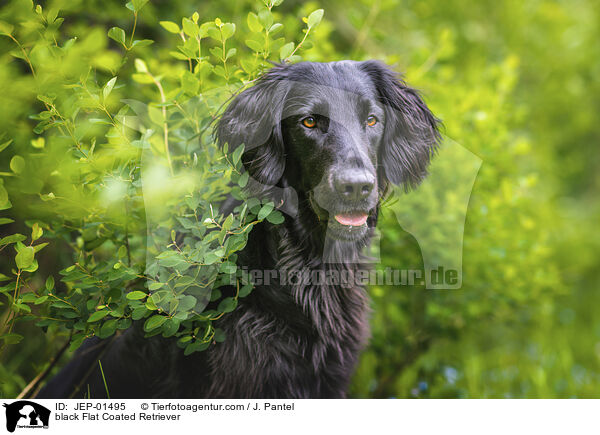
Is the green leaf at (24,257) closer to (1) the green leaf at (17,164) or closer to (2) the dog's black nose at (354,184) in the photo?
(1) the green leaf at (17,164)

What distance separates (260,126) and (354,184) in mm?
486

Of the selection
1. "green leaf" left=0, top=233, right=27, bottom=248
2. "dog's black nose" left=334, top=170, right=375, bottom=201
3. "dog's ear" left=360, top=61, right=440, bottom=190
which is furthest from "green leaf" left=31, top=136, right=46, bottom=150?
"dog's ear" left=360, top=61, right=440, bottom=190

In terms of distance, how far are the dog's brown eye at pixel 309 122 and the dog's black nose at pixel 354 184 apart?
0.28m

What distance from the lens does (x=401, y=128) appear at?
6.56ft

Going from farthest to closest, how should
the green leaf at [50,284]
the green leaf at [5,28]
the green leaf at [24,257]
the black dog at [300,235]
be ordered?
the black dog at [300,235] < the green leaf at [50,284] < the green leaf at [24,257] < the green leaf at [5,28]

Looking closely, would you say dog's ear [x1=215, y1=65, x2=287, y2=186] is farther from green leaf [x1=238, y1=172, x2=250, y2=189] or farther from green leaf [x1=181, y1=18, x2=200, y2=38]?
green leaf [x1=181, y1=18, x2=200, y2=38]

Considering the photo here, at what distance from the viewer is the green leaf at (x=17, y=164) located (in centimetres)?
154

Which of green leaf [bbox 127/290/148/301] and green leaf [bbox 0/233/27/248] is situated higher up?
green leaf [bbox 0/233/27/248]

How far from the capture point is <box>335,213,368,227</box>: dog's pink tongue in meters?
1.74
